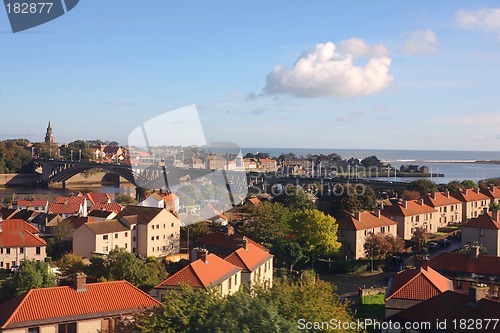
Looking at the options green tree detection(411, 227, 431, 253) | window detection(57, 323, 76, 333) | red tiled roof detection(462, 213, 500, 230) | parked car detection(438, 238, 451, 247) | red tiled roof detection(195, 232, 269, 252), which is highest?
red tiled roof detection(462, 213, 500, 230)

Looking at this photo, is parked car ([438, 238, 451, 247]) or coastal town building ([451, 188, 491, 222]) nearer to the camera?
parked car ([438, 238, 451, 247])

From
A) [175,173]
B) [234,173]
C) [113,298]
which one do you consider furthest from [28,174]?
[113,298]

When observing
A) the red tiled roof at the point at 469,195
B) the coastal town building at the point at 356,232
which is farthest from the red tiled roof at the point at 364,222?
the red tiled roof at the point at 469,195

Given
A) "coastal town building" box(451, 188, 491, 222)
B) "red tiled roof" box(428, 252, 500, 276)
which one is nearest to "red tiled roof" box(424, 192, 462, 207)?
"coastal town building" box(451, 188, 491, 222)

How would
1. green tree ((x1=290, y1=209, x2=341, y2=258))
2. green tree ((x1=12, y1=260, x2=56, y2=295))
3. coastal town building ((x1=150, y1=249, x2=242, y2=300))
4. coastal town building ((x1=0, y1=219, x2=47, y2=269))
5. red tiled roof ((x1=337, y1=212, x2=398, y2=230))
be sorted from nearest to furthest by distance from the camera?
coastal town building ((x1=150, y1=249, x2=242, y2=300)), green tree ((x1=12, y1=260, x2=56, y2=295)), coastal town building ((x1=0, y1=219, x2=47, y2=269)), green tree ((x1=290, y1=209, x2=341, y2=258)), red tiled roof ((x1=337, y1=212, x2=398, y2=230))

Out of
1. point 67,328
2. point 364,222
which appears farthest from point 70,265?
point 364,222

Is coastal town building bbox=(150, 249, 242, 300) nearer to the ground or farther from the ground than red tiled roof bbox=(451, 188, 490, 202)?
nearer to the ground

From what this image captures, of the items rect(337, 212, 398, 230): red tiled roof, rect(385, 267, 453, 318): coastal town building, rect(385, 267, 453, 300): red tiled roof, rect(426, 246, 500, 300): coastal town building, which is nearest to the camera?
rect(385, 267, 453, 318): coastal town building

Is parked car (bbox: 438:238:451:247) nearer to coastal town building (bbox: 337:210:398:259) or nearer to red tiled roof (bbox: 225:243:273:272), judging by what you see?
coastal town building (bbox: 337:210:398:259)

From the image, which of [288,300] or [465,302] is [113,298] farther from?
[465,302]
